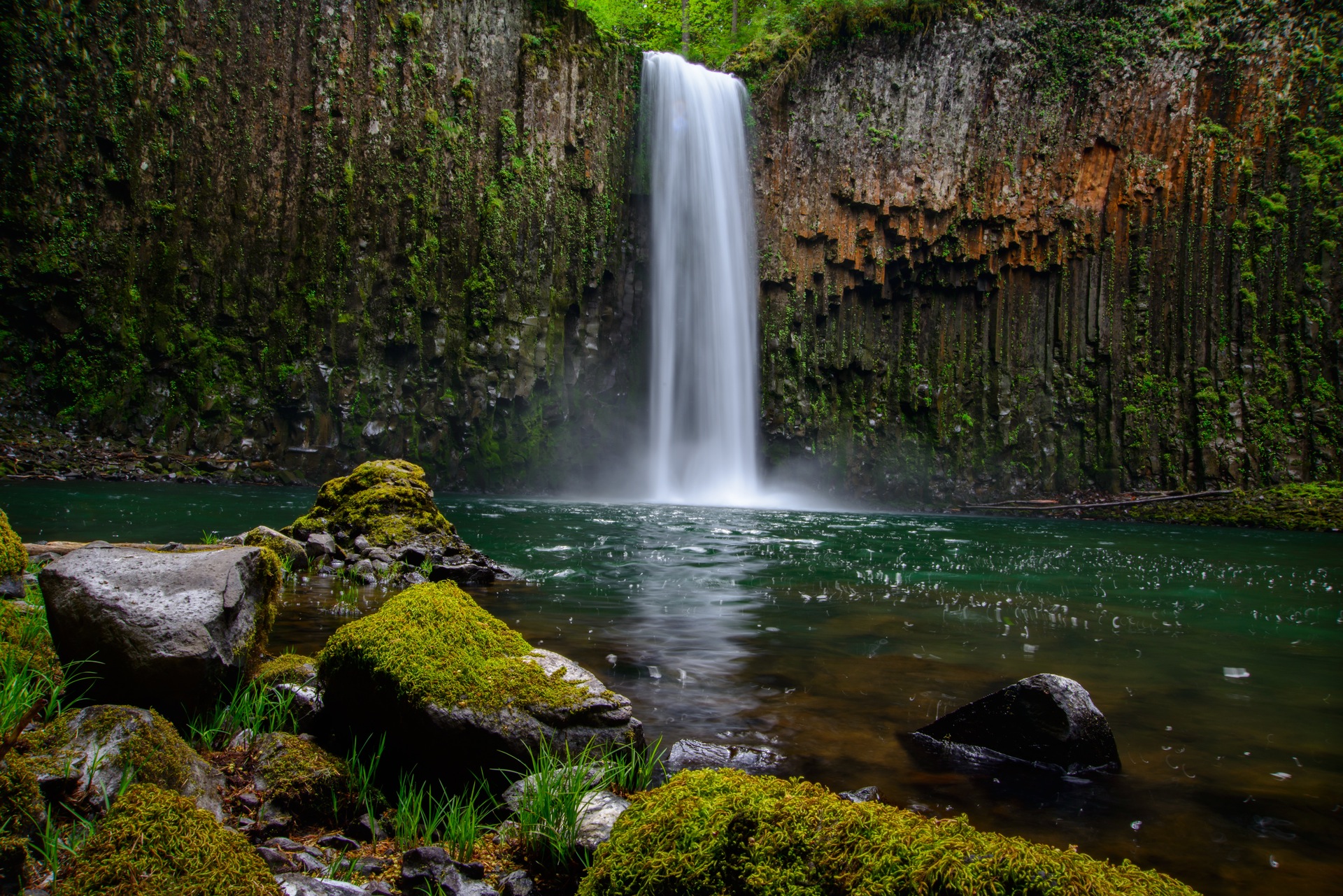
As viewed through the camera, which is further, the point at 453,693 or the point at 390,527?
the point at 390,527

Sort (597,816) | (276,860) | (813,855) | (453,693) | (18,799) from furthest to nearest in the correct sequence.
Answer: (453,693) < (597,816) < (276,860) < (18,799) < (813,855)

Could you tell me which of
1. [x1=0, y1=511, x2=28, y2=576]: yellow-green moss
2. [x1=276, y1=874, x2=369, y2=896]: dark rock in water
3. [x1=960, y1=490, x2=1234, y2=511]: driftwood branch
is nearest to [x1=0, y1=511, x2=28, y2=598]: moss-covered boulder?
[x1=0, y1=511, x2=28, y2=576]: yellow-green moss

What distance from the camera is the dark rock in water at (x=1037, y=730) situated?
151 inches

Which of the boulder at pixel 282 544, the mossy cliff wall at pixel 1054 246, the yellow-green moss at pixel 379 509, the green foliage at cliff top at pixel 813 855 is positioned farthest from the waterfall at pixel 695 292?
the green foliage at cliff top at pixel 813 855

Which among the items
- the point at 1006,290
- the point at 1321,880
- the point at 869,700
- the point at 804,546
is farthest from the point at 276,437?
the point at 1006,290

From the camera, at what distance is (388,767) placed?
3273 mm

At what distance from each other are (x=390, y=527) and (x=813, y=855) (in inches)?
341

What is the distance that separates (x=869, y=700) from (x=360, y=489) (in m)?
7.96

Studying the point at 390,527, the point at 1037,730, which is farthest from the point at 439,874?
the point at 390,527

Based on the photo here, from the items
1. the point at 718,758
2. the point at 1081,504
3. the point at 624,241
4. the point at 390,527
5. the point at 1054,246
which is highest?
the point at 1054,246

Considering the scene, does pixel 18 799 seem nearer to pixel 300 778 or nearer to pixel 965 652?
pixel 300 778

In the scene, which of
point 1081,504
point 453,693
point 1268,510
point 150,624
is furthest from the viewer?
point 1081,504

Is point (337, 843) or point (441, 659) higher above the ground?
point (441, 659)

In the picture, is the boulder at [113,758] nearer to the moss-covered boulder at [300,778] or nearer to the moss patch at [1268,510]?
the moss-covered boulder at [300,778]
